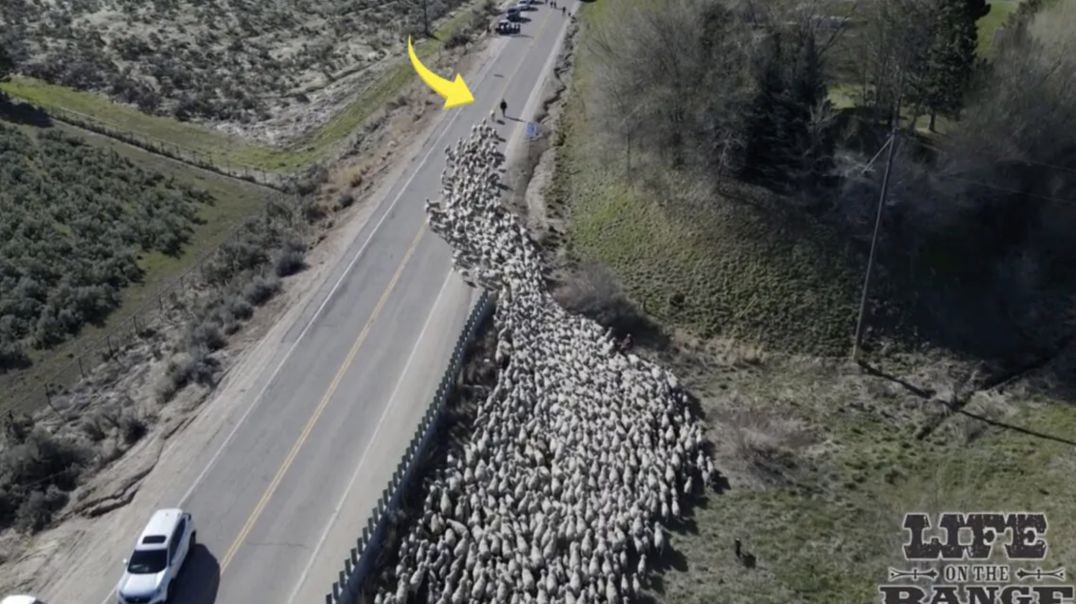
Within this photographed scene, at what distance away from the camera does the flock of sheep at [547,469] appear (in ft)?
85.1

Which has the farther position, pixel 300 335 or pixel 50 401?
pixel 300 335

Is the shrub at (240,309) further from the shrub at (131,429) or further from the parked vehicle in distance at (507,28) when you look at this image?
the parked vehicle in distance at (507,28)

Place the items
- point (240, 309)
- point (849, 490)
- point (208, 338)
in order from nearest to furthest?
point (849, 490) < point (208, 338) < point (240, 309)

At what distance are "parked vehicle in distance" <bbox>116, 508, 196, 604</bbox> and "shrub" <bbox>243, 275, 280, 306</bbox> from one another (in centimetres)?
1572

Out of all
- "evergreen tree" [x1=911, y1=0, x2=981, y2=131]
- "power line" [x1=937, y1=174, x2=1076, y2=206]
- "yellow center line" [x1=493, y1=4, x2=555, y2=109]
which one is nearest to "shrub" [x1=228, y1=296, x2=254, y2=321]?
"yellow center line" [x1=493, y1=4, x2=555, y2=109]

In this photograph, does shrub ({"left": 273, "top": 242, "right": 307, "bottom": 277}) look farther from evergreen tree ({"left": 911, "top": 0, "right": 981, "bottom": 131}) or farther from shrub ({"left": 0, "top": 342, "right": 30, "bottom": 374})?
evergreen tree ({"left": 911, "top": 0, "right": 981, "bottom": 131})

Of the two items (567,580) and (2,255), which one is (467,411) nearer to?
(567,580)

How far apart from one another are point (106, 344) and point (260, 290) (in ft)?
22.8

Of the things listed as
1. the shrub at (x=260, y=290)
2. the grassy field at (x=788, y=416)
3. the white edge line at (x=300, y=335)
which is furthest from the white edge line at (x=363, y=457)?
the grassy field at (x=788, y=416)

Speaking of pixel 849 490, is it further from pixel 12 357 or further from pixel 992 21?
pixel 992 21

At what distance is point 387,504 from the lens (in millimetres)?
26172

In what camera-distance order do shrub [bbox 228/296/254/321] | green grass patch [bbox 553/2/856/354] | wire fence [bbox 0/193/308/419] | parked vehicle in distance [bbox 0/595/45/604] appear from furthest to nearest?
green grass patch [bbox 553/2/856/354], shrub [bbox 228/296/254/321], wire fence [bbox 0/193/308/419], parked vehicle in distance [bbox 0/595/45/604]

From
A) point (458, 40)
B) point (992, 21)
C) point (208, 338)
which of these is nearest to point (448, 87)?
point (458, 40)

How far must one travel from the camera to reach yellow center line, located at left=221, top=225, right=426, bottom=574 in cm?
2572
